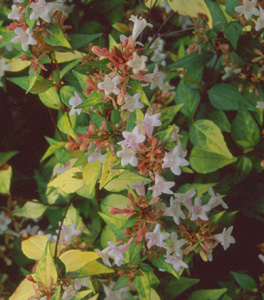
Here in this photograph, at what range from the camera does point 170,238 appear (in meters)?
1.36

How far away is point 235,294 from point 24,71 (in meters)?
1.92

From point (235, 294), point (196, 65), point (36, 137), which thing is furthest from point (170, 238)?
point (36, 137)

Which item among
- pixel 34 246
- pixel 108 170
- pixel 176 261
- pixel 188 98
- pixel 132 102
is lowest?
pixel 34 246

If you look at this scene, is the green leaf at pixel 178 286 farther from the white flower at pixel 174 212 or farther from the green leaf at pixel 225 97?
the green leaf at pixel 225 97

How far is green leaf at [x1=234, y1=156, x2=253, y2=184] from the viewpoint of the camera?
5.58 feet

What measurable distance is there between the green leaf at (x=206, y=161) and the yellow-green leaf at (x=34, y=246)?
0.87 meters

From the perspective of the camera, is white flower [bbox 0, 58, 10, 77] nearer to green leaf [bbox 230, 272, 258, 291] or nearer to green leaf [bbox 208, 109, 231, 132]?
green leaf [bbox 208, 109, 231, 132]

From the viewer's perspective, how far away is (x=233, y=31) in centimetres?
157

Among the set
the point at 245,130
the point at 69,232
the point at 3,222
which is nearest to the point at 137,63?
the point at 245,130

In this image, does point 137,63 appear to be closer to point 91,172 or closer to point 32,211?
point 91,172

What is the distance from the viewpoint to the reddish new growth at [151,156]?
1159 millimetres

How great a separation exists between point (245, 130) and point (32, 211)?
4.45 ft

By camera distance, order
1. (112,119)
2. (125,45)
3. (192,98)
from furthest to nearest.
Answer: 1. (192,98)
2. (112,119)
3. (125,45)

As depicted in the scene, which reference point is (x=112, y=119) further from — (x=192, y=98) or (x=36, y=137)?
(x=36, y=137)
